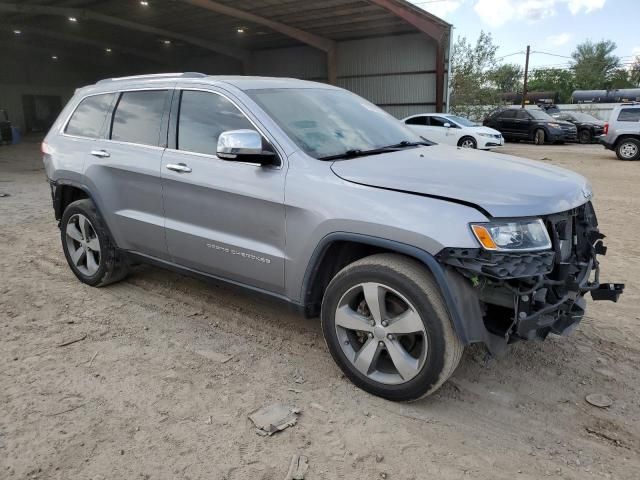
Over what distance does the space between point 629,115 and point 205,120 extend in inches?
621

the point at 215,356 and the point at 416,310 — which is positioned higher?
the point at 416,310

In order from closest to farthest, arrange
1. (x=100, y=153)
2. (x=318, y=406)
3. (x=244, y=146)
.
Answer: (x=318, y=406), (x=244, y=146), (x=100, y=153)

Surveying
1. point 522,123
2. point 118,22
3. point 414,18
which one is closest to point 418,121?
point 414,18

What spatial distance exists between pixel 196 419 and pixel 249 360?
698 mm

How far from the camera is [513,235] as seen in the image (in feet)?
8.64

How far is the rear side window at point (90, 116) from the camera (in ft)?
14.8

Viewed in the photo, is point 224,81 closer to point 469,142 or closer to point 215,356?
point 215,356

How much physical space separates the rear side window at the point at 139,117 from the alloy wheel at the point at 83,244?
35.2 inches

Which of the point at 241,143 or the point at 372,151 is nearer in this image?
the point at 241,143

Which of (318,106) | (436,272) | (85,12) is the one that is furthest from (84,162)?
(85,12)

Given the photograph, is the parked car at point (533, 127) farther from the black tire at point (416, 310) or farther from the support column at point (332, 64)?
the black tire at point (416, 310)

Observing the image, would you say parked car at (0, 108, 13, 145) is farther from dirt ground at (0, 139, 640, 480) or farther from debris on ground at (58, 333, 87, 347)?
debris on ground at (58, 333, 87, 347)

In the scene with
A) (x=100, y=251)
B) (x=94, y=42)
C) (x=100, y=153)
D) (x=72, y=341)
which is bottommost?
(x=72, y=341)

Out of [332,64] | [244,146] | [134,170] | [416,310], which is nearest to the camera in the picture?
[416,310]
